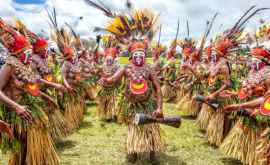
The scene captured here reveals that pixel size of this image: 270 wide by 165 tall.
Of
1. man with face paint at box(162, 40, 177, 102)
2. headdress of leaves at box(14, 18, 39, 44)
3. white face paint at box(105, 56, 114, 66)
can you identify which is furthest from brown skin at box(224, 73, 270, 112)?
man with face paint at box(162, 40, 177, 102)

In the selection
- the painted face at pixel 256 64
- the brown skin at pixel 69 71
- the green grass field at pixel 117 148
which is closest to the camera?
the painted face at pixel 256 64

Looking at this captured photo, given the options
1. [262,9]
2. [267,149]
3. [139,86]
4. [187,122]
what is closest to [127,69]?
[139,86]

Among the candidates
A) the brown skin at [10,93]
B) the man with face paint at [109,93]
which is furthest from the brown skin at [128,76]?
the man with face paint at [109,93]

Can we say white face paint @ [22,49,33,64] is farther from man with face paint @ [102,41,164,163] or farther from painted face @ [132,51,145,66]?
painted face @ [132,51,145,66]

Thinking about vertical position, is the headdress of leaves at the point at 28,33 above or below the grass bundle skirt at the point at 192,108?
above

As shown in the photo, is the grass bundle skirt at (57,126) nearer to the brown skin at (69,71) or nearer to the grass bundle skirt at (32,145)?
the brown skin at (69,71)

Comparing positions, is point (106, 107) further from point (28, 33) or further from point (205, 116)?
point (28, 33)

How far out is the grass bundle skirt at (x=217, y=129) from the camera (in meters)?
6.72

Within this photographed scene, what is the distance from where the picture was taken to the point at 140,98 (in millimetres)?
5641

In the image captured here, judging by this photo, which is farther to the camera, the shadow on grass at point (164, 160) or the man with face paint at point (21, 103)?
the shadow on grass at point (164, 160)

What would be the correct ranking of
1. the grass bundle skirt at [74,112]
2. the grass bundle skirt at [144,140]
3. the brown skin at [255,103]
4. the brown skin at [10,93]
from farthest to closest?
the grass bundle skirt at [74,112]
the grass bundle skirt at [144,140]
the brown skin at [255,103]
the brown skin at [10,93]

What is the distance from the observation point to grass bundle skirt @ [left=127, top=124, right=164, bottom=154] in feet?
17.9

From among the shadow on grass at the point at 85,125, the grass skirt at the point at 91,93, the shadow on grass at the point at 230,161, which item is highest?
the grass skirt at the point at 91,93

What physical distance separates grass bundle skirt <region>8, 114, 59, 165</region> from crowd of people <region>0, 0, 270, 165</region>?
1 cm
